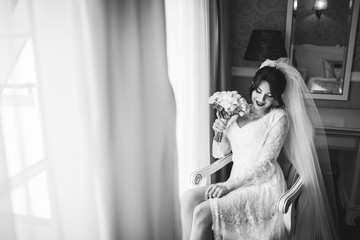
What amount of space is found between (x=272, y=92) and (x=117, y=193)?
123 cm

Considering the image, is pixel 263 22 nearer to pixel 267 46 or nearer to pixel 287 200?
pixel 267 46

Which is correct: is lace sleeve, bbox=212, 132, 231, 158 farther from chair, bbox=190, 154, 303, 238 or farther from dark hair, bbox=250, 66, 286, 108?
dark hair, bbox=250, 66, 286, 108

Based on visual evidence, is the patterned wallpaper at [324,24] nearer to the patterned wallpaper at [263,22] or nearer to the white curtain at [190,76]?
the patterned wallpaper at [263,22]

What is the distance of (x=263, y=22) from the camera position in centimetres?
349

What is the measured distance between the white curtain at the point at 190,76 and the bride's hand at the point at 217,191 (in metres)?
0.63

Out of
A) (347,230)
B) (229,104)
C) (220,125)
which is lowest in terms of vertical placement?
(347,230)

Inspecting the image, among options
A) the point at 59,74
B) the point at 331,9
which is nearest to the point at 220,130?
the point at 59,74

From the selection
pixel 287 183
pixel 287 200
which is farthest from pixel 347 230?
pixel 287 200

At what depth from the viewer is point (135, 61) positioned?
1622 mm

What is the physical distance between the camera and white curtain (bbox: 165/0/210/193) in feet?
8.20

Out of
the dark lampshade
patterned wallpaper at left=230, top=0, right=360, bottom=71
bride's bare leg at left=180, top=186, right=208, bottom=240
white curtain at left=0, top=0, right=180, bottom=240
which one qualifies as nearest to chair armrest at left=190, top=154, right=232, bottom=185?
bride's bare leg at left=180, top=186, right=208, bottom=240

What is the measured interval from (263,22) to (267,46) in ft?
1.63

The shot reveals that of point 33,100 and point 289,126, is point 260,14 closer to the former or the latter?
point 289,126

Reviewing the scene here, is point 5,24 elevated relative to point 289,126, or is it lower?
elevated
